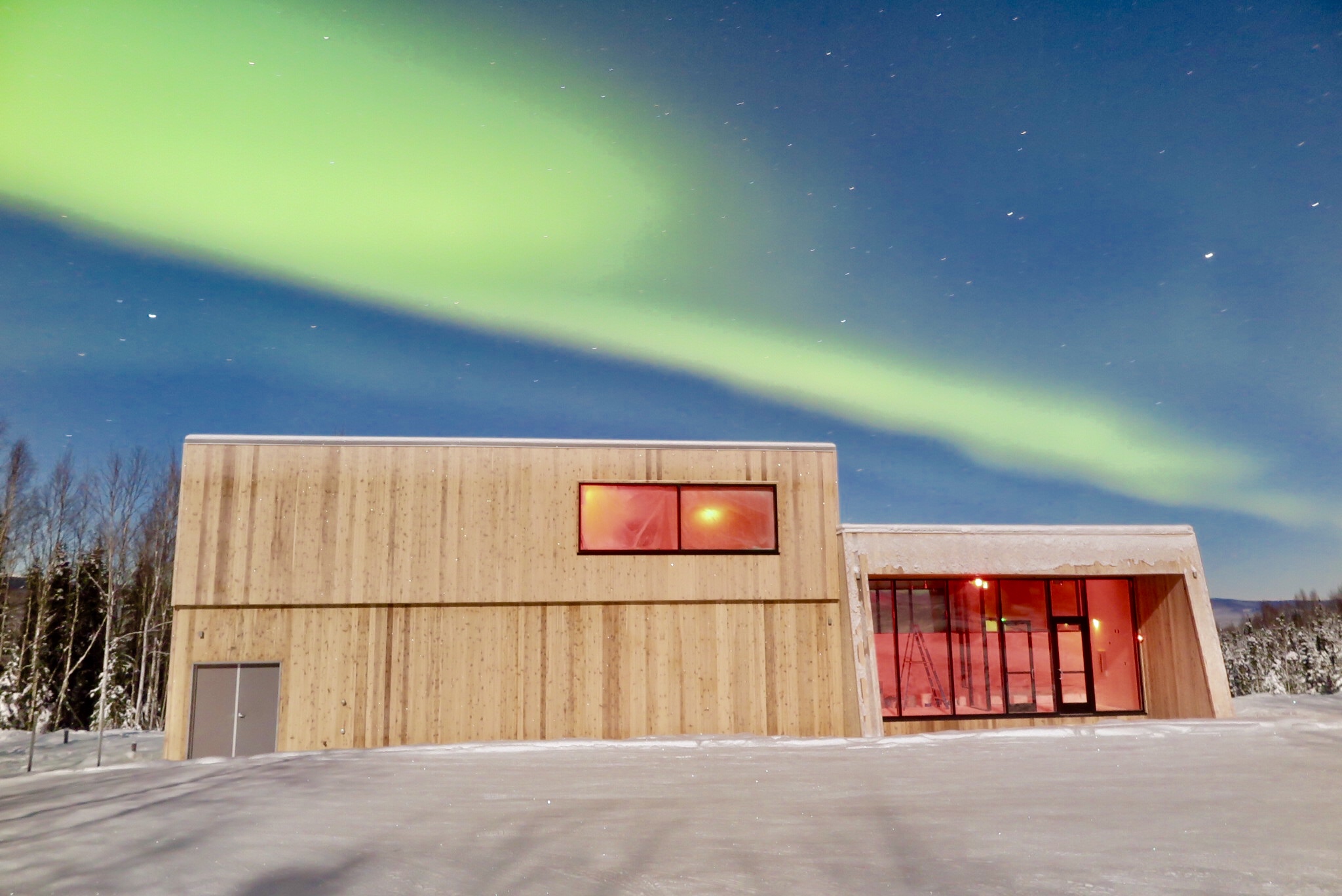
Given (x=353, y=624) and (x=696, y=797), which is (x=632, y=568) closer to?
(x=353, y=624)

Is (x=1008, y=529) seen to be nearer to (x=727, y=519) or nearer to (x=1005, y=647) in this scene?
(x=1005, y=647)

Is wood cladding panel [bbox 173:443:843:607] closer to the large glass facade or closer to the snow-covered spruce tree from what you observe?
the large glass facade

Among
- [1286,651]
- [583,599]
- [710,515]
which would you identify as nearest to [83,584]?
[583,599]

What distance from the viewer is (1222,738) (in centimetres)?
1178

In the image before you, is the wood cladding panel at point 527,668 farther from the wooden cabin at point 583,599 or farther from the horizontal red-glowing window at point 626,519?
the horizontal red-glowing window at point 626,519

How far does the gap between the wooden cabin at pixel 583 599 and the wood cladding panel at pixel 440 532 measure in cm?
3

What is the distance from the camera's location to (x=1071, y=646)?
15625mm

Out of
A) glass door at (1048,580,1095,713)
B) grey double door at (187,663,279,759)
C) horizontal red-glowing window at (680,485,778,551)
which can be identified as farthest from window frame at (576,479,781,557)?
glass door at (1048,580,1095,713)

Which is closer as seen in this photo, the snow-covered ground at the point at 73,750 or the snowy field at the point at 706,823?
the snowy field at the point at 706,823

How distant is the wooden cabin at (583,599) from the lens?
1307 cm

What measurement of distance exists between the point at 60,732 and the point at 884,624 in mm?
24168

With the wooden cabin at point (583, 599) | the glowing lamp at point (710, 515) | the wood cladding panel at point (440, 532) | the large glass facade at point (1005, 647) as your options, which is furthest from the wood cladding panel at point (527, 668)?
the large glass facade at point (1005, 647)

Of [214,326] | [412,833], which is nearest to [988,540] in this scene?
[412,833]

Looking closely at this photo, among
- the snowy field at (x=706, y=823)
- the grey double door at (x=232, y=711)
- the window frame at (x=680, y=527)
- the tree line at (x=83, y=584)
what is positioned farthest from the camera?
the tree line at (x=83, y=584)
